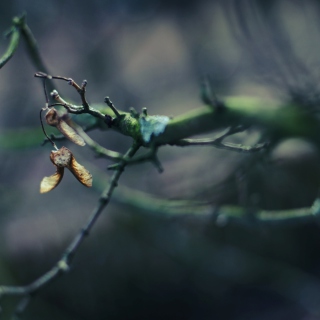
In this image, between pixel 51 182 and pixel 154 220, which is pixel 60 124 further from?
pixel 154 220

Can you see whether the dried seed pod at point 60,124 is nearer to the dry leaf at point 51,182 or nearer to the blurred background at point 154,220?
the dry leaf at point 51,182

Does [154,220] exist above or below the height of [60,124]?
below

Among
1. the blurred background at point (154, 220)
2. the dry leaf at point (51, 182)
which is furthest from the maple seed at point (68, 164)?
the blurred background at point (154, 220)

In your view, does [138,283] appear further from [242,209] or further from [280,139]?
[280,139]

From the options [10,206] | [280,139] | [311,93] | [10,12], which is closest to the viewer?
[280,139]

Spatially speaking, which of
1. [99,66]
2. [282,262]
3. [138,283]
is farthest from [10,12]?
[282,262]

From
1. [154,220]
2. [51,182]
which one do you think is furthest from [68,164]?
[154,220]

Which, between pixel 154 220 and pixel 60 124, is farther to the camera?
pixel 154 220

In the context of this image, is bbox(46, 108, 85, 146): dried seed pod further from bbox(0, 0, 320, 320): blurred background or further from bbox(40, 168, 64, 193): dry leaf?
bbox(0, 0, 320, 320): blurred background

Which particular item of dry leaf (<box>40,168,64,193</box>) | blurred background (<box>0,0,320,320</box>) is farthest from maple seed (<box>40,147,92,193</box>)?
blurred background (<box>0,0,320,320</box>)
